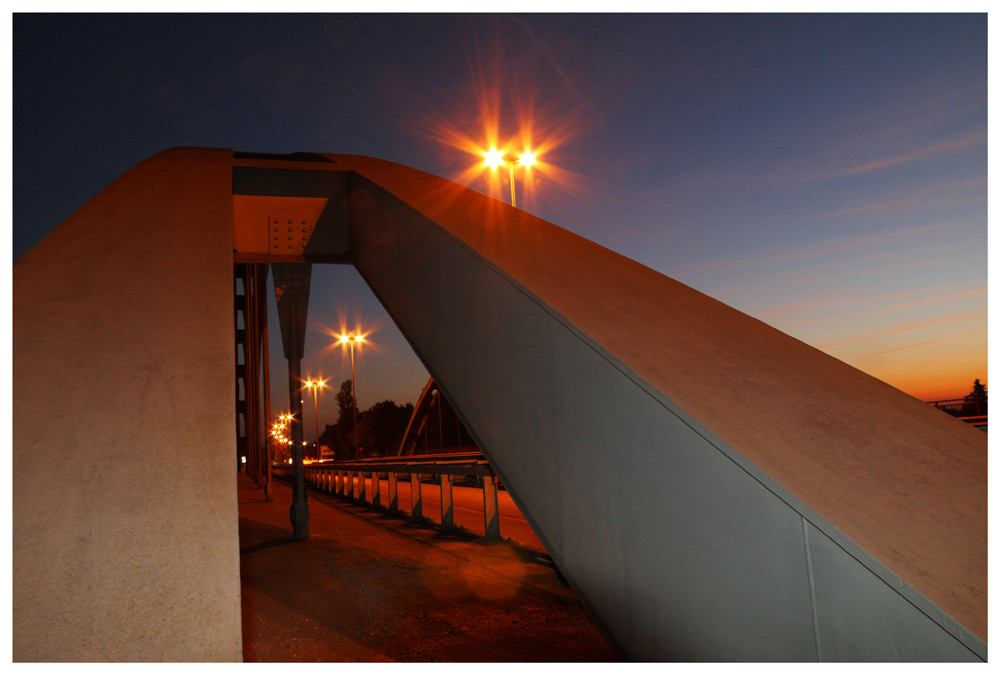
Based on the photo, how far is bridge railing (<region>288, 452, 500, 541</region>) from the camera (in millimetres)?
9758

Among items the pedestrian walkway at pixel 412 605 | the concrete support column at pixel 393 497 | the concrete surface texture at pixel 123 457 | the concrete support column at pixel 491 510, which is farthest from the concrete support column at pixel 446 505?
the concrete surface texture at pixel 123 457

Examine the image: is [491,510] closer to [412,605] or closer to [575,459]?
[412,605]

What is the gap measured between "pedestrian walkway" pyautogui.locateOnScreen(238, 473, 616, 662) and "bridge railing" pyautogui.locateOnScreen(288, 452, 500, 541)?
64 centimetres

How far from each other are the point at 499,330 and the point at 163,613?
2.38 metres

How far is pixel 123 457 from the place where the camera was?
3.24m

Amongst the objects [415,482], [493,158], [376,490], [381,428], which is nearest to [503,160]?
[493,158]

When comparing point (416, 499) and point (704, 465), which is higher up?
point (704, 465)

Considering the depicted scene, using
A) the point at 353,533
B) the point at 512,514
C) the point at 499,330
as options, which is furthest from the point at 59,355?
the point at 512,514

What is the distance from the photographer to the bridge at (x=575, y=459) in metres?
2.59

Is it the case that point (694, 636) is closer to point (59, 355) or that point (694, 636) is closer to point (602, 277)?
point (602, 277)

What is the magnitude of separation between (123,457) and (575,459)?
2246 mm

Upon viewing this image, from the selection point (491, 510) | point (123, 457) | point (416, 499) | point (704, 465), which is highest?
point (123, 457)

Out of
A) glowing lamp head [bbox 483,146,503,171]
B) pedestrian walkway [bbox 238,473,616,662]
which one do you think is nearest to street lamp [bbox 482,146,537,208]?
glowing lamp head [bbox 483,146,503,171]

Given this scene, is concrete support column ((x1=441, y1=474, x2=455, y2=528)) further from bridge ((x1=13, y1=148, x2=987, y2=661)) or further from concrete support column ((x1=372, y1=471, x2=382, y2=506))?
bridge ((x1=13, y1=148, x2=987, y2=661))
